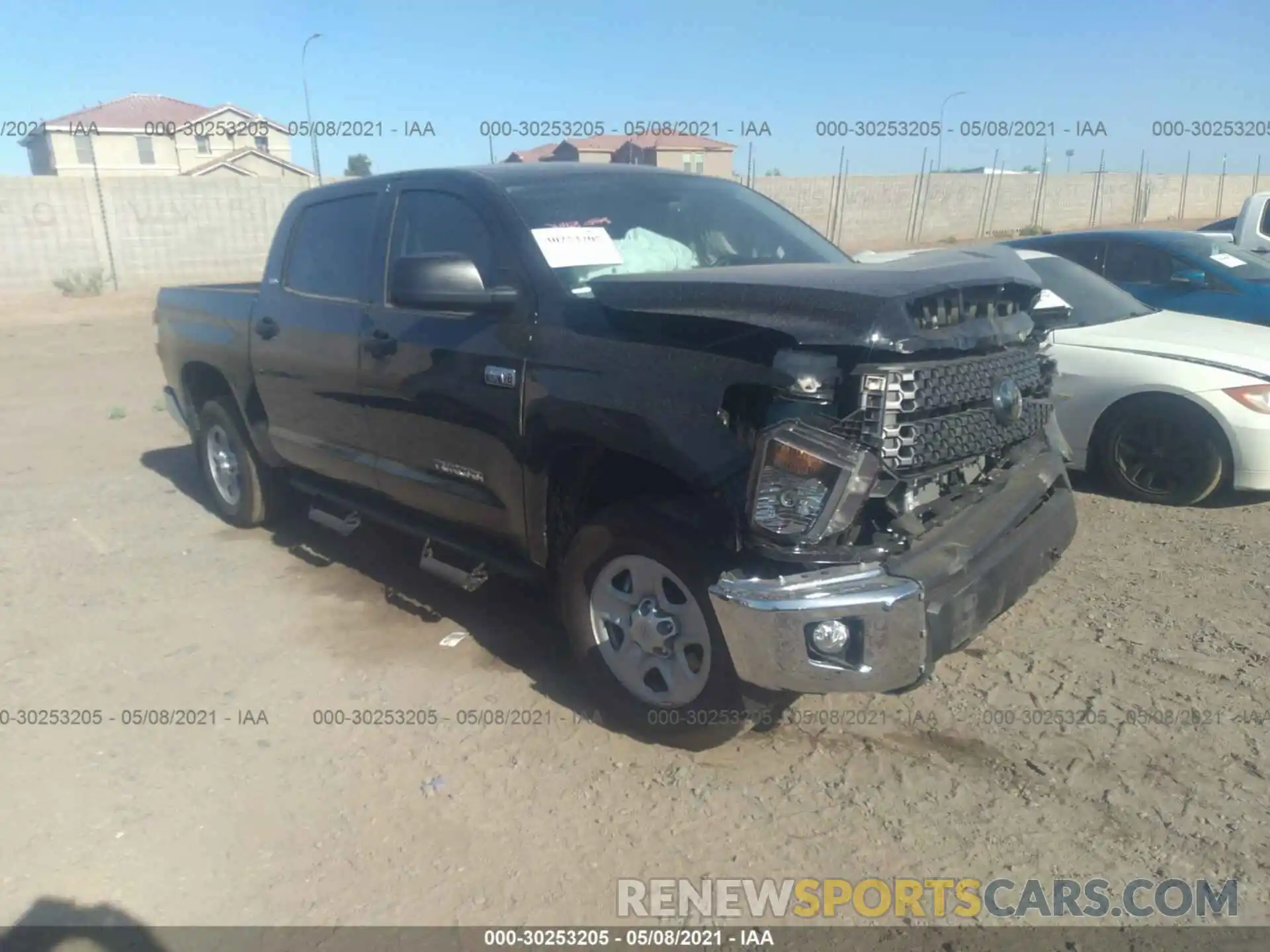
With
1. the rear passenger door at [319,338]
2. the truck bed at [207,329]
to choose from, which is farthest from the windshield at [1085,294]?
A: the truck bed at [207,329]

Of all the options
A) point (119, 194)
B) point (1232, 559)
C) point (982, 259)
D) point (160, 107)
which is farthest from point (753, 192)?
point (160, 107)

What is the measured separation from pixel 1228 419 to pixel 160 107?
210ft

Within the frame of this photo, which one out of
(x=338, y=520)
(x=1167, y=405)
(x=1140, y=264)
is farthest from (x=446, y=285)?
(x=1140, y=264)

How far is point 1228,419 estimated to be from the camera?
17.1 feet

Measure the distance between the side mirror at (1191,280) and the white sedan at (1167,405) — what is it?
6.07ft

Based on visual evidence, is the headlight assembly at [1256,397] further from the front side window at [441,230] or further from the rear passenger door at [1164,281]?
the front side window at [441,230]

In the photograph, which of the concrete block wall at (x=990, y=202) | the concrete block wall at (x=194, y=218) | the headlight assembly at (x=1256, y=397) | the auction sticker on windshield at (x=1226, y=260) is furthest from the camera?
the concrete block wall at (x=990, y=202)

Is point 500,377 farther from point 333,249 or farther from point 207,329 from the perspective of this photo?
point 207,329

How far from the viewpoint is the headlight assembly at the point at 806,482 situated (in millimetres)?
2656

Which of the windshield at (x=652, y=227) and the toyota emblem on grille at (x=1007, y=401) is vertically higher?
the windshield at (x=652, y=227)

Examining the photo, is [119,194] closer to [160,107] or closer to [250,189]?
[250,189]

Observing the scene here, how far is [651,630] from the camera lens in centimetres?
325

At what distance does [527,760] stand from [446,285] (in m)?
1.67

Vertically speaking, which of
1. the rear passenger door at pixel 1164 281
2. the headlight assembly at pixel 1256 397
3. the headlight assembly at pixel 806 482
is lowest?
the headlight assembly at pixel 1256 397
